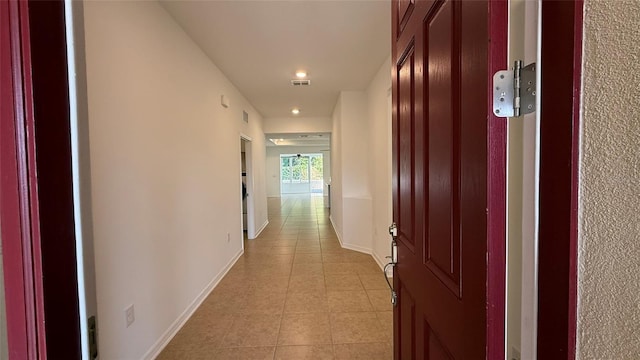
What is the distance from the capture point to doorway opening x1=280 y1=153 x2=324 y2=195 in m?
15.4

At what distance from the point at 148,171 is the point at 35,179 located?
5.27 feet

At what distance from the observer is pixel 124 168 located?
1.72 metres

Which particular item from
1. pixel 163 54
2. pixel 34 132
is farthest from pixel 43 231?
pixel 163 54

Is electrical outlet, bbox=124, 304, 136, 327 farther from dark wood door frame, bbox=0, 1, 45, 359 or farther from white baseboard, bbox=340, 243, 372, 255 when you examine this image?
white baseboard, bbox=340, 243, 372, 255

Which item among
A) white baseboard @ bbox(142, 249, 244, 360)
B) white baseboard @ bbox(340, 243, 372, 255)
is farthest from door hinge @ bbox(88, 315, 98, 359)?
white baseboard @ bbox(340, 243, 372, 255)

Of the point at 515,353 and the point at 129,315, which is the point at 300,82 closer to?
the point at 129,315

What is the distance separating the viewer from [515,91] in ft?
1.73

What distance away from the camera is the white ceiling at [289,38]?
221 centimetres

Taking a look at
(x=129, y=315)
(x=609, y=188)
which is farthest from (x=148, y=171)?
(x=609, y=188)

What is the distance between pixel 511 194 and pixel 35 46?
0.93 metres

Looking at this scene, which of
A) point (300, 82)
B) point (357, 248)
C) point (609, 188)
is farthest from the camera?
point (357, 248)

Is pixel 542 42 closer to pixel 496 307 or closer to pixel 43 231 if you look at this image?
pixel 496 307

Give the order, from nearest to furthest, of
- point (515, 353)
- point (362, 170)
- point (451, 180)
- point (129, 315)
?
point (515, 353) → point (451, 180) → point (129, 315) → point (362, 170)

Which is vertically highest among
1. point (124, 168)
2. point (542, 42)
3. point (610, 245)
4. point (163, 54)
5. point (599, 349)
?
point (163, 54)
